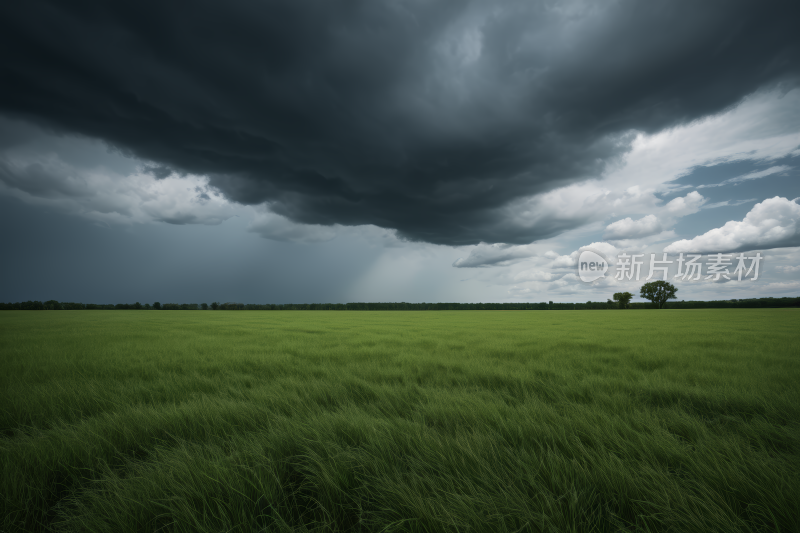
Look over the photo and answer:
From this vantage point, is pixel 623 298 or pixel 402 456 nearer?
pixel 402 456

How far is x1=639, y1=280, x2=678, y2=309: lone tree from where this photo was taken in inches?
3750

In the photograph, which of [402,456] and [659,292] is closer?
[402,456]

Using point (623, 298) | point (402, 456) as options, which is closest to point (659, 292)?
point (623, 298)

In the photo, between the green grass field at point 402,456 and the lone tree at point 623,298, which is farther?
the lone tree at point 623,298

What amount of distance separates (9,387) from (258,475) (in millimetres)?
5291

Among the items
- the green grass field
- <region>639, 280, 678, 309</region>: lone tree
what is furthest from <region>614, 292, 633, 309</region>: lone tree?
the green grass field

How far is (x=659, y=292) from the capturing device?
96188 millimetres

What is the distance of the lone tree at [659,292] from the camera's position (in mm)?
95250

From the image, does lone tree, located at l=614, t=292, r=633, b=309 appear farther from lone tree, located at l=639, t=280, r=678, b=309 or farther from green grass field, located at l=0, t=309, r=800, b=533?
green grass field, located at l=0, t=309, r=800, b=533

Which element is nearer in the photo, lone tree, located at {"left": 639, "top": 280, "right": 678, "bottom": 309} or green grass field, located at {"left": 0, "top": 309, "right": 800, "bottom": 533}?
green grass field, located at {"left": 0, "top": 309, "right": 800, "bottom": 533}

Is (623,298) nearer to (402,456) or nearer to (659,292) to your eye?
(659,292)

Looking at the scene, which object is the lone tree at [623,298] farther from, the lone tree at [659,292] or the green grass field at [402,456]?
the green grass field at [402,456]

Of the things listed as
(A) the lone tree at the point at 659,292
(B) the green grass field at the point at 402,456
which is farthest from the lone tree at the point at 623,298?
(B) the green grass field at the point at 402,456

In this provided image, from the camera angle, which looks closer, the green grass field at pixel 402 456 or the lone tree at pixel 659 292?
the green grass field at pixel 402 456
